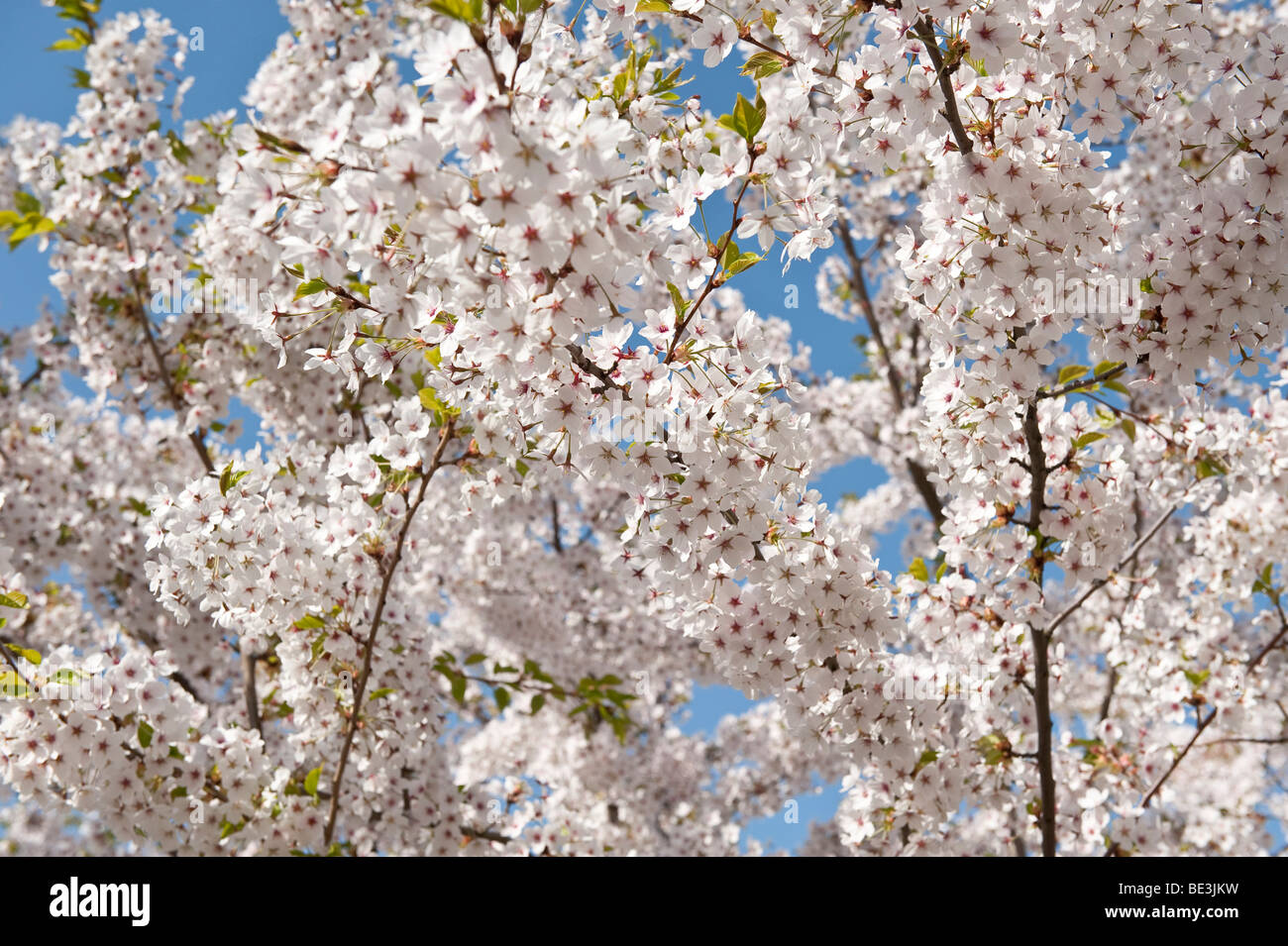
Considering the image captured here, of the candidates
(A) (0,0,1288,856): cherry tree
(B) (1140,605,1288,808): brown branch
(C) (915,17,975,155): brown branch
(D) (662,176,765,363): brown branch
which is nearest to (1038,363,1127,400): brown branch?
(A) (0,0,1288,856): cherry tree

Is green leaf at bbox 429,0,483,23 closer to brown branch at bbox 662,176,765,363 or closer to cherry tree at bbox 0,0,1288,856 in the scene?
cherry tree at bbox 0,0,1288,856

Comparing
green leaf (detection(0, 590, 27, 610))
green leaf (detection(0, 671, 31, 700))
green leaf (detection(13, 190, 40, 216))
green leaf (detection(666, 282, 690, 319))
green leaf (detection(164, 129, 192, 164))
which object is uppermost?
green leaf (detection(164, 129, 192, 164))

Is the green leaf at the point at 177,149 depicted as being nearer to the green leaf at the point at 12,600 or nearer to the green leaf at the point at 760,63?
the green leaf at the point at 12,600

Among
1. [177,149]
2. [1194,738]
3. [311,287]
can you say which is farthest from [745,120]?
[177,149]

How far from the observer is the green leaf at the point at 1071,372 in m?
3.54

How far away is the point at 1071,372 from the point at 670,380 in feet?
6.29

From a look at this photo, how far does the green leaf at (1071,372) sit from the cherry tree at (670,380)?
0.02 m

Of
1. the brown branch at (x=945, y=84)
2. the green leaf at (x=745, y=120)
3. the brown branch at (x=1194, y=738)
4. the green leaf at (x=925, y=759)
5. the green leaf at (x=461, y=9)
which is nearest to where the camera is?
the green leaf at (x=461, y=9)

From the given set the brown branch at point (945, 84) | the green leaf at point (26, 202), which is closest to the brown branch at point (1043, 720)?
the brown branch at point (945, 84)

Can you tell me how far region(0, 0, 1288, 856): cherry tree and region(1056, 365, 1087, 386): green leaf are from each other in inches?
0.6

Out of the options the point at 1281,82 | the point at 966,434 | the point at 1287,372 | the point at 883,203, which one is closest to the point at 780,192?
the point at 966,434

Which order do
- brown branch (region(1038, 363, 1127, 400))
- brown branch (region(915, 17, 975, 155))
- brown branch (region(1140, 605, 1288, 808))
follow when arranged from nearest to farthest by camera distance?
brown branch (region(915, 17, 975, 155)) < brown branch (region(1038, 363, 1127, 400)) < brown branch (region(1140, 605, 1288, 808))

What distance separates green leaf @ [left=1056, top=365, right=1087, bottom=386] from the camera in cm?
354
